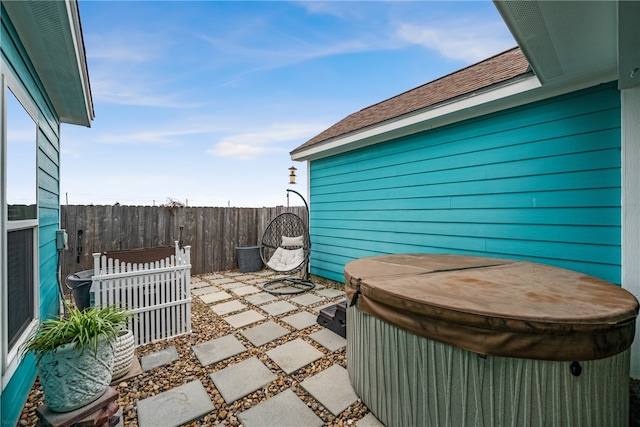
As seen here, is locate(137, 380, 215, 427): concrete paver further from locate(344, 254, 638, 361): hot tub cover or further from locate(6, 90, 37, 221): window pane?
locate(6, 90, 37, 221): window pane

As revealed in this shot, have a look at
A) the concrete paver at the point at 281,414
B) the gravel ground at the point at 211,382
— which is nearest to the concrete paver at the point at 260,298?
the gravel ground at the point at 211,382

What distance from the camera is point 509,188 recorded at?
268 centimetres

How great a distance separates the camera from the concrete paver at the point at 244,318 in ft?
9.86

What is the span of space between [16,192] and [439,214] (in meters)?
3.93

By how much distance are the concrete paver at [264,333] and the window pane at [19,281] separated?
1.69m

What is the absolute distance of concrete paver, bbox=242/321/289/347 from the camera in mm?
2590

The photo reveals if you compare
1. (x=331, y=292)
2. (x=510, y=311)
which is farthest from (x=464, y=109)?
(x=331, y=292)

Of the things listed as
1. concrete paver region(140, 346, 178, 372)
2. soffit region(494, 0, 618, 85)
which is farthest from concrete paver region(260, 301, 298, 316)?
soffit region(494, 0, 618, 85)

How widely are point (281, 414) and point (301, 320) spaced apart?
146cm

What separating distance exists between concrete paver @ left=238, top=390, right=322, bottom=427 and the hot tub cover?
759mm

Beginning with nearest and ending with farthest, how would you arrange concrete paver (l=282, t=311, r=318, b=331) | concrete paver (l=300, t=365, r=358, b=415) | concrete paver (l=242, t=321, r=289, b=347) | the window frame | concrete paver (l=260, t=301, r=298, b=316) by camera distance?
the window frame
concrete paver (l=300, t=365, r=358, b=415)
concrete paver (l=242, t=321, r=289, b=347)
concrete paver (l=282, t=311, r=318, b=331)
concrete paver (l=260, t=301, r=298, b=316)

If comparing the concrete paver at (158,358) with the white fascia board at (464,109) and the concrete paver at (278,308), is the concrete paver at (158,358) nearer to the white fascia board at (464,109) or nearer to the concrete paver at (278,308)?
the concrete paver at (278,308)

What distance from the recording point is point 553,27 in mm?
1530

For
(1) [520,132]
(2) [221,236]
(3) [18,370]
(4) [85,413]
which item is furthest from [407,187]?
(2) [221,236]
